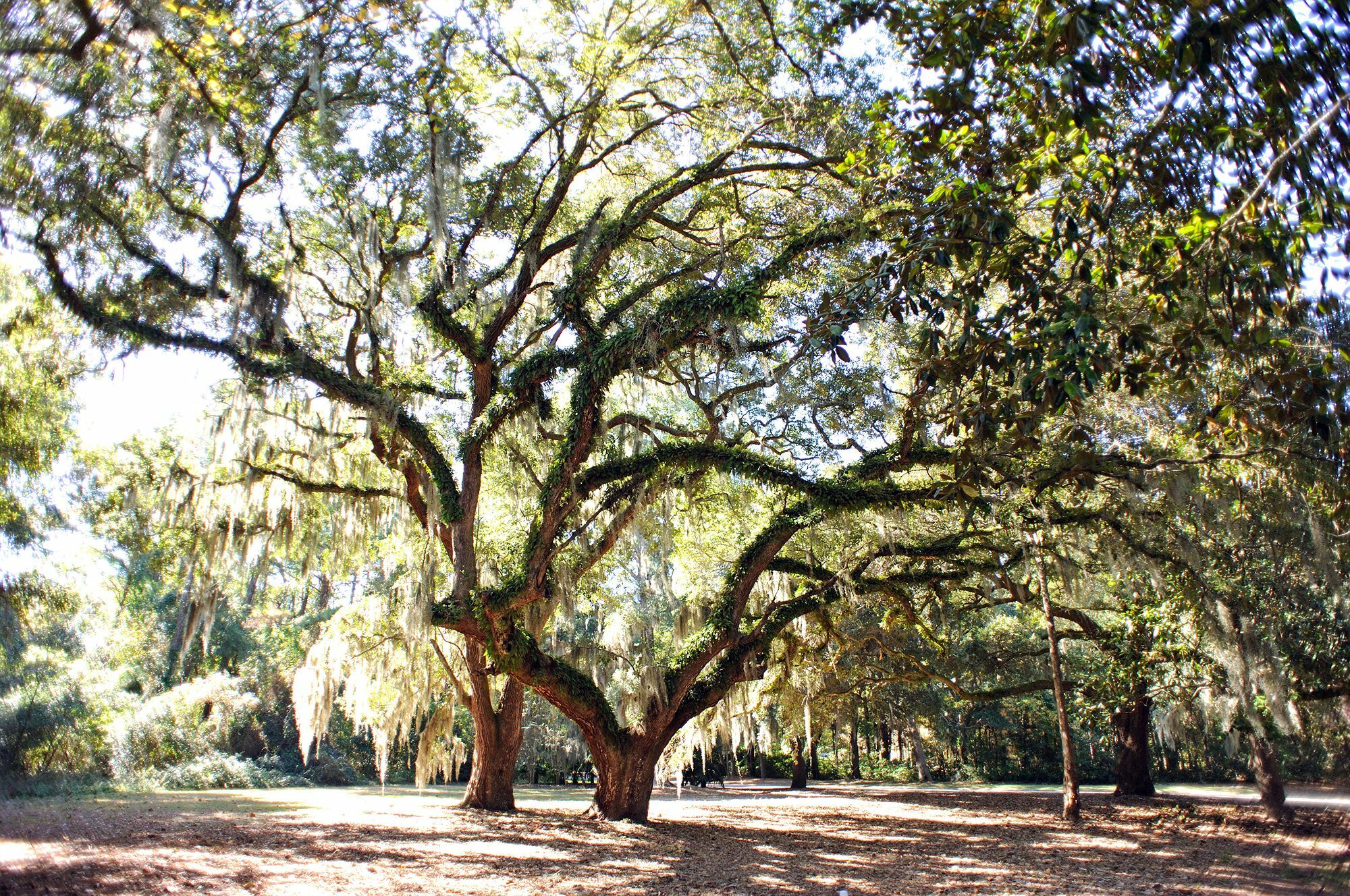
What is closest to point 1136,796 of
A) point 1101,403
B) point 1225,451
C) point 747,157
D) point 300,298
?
point 1101,403

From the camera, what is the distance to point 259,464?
9.12 m

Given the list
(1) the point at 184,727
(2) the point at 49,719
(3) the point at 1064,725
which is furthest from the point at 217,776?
(3) the point at 1064,725

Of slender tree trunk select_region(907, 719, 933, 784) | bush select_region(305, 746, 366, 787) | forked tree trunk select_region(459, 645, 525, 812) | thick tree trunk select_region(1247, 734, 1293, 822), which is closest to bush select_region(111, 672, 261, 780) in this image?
bush select_region(305, 746, 366, 787)

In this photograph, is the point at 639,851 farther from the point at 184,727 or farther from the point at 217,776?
the point at 184,727

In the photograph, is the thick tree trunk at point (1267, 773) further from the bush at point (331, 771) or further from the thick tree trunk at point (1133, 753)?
the bush at point (331, 771)

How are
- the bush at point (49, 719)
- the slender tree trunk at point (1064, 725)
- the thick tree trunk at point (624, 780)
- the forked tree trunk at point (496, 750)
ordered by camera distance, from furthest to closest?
the forked tree trunk at point (496, 750)
the slender tree trunk at point (1064, 725)
the thick tree trunk at point (624, 780)
the bush at point (49, 719)

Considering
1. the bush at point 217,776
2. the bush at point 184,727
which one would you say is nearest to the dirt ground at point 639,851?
the bush at point 184,727

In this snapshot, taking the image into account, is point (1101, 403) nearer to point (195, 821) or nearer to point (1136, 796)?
point (1136, 796)

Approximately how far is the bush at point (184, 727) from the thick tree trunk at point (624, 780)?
34.1 ft

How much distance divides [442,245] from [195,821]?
6.90 m

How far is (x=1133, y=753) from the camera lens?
1427 centimetres

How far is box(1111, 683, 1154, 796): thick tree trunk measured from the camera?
1410 cm

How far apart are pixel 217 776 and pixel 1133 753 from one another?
1932 centimetres

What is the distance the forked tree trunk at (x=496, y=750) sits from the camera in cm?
1098
